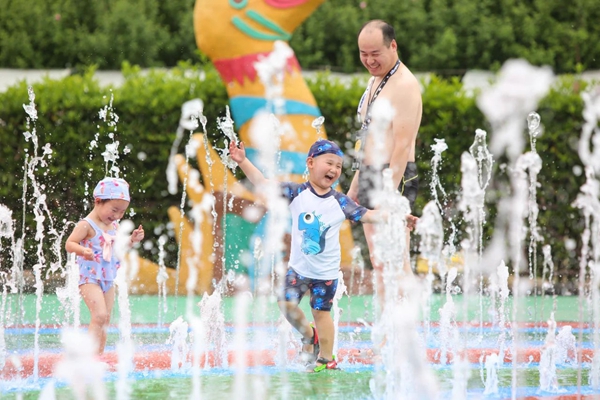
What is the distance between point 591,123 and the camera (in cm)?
857

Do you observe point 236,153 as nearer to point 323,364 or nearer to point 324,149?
point 324,149

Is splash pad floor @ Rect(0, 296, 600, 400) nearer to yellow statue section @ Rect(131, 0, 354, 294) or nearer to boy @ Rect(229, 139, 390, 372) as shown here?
boy @ Rect(229, 139, 390, 372)

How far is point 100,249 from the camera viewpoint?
15.6ft

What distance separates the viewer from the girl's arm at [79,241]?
4.48 m

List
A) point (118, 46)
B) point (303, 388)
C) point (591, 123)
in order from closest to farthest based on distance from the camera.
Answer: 1. point (303, 388)
2. point (591, 123)
3. point (118, 46)

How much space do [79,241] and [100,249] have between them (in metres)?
0.11

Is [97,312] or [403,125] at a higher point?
[403,125]

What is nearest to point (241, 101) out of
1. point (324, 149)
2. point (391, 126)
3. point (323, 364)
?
point (391, 126)

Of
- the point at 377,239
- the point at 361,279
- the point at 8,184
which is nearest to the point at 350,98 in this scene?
the point at 361,279

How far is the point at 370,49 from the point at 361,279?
4.04 m

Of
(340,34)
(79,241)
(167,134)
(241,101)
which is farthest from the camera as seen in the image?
(340,34)

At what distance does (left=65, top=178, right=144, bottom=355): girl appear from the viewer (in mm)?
4621

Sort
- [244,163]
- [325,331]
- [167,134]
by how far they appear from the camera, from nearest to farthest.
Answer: [244,163], [325,331], [167,134]

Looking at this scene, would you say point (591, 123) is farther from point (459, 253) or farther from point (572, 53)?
point (572, 53)
